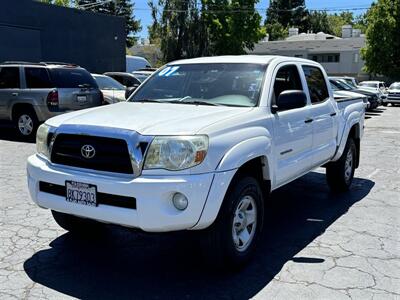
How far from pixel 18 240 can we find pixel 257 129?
272 centimetres

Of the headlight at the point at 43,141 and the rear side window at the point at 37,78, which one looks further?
the rear side window at the point at 37,78

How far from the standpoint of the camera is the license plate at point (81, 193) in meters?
4.09

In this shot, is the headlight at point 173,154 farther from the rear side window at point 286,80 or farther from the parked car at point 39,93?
the parked car at point 39,93

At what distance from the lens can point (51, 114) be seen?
11.7 metres

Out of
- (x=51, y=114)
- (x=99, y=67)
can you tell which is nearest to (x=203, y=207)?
(x=51, y=114)

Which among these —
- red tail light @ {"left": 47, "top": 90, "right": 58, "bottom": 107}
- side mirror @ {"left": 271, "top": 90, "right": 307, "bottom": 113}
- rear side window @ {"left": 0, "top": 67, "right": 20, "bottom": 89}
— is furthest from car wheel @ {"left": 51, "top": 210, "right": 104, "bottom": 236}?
rear side window @ {"left": 0, "top": 67, "right": 20, "bottom": 89}

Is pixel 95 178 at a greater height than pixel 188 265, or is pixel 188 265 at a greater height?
pixel 95 178

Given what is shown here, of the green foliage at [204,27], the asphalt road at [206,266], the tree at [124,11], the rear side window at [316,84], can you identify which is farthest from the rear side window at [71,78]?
the tree at [124,11]

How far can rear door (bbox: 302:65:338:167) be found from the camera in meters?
6.11

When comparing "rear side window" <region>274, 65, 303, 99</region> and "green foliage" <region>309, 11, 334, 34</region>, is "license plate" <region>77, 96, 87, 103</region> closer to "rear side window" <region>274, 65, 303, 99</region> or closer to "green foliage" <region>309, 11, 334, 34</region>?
"rear side window" <region>274, 65, 303, 99</region>

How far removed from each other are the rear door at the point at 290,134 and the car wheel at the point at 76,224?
2.01 meters

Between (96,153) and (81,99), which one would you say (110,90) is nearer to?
(81,99)

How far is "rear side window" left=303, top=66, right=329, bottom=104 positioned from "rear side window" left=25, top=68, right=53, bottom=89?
23.1 ft

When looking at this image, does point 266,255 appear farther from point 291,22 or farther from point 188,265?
point 291,22
